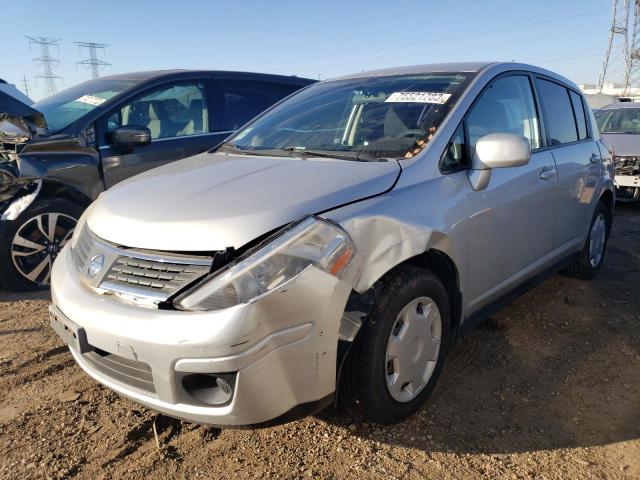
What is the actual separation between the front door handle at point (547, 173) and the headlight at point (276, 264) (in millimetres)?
1775

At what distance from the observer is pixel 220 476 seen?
2158 mm

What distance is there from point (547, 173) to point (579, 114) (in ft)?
3.80

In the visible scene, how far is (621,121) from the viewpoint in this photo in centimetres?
890

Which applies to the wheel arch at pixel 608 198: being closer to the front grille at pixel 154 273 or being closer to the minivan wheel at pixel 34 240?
the front grille at pixel 154 273

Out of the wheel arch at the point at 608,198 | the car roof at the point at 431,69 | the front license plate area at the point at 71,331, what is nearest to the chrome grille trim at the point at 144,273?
the front license plate area at the point at 71,331

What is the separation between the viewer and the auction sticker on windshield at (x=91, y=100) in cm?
450

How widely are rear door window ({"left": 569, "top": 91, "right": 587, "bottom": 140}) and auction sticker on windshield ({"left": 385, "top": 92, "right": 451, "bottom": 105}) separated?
169 centimetres

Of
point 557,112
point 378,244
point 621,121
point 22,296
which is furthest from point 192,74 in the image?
point 621,121

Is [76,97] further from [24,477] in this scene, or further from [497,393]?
[497,393]

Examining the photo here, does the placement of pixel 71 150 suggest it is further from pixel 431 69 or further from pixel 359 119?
pixel 431 69

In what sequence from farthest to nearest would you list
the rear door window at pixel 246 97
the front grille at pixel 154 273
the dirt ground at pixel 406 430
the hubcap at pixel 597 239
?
the rear door window at pixel 246 97, the hubcap at pixel 597 239, the dirt ground at pixel 406 430, the front grille at pixel 154 273

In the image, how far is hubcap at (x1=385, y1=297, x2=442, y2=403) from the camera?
7.52 ft

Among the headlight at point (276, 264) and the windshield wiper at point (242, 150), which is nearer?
the headlight at point (276, 264)

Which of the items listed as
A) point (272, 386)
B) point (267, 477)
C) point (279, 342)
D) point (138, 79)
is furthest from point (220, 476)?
point (138, 79)
